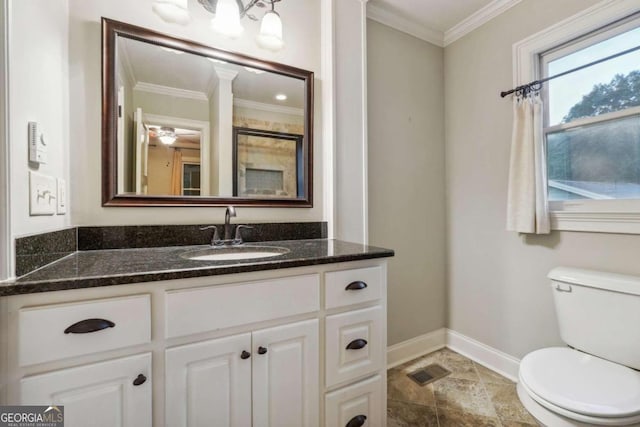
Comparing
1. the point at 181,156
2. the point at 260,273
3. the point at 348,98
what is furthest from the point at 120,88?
the point at 348,98

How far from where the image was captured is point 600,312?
1.27 meters

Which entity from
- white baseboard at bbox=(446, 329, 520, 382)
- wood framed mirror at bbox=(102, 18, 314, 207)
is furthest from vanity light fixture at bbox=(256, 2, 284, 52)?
white baseboard at bbox=(446, 329, 520, 382)

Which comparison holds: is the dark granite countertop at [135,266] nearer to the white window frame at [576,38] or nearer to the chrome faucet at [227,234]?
the chrome faucet at [227,234]

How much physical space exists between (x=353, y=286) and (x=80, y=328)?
87 centimetres

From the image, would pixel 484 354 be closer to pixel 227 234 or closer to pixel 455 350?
pixel 455 350

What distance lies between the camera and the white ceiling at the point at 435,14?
184 cm

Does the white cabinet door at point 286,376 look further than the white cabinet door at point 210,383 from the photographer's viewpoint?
Yes

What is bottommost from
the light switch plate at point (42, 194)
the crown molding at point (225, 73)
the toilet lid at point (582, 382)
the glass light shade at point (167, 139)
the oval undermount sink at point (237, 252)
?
the toilet lid at point (582, 382)

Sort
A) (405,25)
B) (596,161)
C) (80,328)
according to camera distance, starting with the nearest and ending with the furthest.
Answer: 1. (80,328)
2. (596,161)
3. (405,25)

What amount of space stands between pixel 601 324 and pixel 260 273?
1569 millimetres

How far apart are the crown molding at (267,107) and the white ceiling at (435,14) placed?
91 centimetres

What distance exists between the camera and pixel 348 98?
1740 mm

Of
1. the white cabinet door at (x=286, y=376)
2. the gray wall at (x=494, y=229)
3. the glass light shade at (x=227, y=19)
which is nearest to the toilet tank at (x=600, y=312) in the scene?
the gray wall at (x=494, y=229)

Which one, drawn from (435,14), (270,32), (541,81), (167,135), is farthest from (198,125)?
(541,81)
